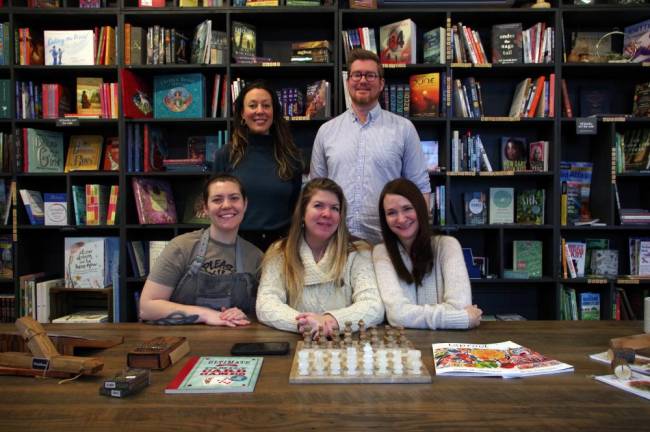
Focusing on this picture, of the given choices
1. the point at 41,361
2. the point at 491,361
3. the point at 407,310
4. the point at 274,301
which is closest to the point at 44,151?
the point at 274,301

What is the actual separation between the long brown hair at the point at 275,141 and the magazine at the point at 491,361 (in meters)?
1.29

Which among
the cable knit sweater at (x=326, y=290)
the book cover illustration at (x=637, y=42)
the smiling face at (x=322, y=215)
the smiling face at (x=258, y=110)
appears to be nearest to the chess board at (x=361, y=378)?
the cable knit sweater at (x=326, y=290)

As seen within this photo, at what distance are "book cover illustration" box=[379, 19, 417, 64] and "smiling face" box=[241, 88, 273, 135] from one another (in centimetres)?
116

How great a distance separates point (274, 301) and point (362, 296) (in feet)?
0.98

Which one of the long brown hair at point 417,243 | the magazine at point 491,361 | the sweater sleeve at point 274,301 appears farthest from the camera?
the long brown hair at point 417,243

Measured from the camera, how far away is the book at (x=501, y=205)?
3352mm

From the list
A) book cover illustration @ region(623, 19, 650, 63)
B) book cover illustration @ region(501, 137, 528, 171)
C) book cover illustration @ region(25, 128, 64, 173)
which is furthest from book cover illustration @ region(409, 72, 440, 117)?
book cover illustration @ region(25, 128, 64, 173)

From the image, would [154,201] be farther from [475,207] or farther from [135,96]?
[475,207]

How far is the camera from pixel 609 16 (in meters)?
3.26

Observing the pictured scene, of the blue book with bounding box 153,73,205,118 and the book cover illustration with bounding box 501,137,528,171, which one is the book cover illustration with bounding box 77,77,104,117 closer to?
the blue book with bounding box 153,73,205,118

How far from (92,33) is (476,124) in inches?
101

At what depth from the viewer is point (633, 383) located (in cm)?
111

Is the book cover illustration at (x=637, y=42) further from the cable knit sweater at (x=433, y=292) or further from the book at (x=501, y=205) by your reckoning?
the cable knit sweater at (x=433, y=292)

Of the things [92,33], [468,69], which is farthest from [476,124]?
[92,33]
